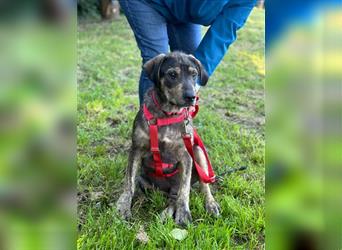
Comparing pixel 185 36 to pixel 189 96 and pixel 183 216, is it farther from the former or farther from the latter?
pixel 183 216

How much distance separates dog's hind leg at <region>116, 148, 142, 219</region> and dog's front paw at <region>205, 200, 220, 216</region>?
2.28 ft

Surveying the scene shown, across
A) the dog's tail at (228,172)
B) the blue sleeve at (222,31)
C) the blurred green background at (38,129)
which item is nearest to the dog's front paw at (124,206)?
the dog's tail at (228,172)

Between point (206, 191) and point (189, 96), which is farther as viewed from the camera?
point (206, 191)

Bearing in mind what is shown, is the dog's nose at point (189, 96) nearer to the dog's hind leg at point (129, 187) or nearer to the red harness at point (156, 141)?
the red harness at point (156, 141)

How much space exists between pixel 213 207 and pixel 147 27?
76.2 inches

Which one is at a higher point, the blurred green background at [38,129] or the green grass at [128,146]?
the blurred green background at [38,129]

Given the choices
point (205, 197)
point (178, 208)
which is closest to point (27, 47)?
point (178, 208)

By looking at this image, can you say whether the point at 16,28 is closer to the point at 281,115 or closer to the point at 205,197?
the point at 281,115

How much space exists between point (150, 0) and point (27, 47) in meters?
3.58

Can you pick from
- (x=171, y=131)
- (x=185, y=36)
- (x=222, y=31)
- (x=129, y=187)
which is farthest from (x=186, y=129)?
(x=185, y=36)

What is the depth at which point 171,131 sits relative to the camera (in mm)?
4242

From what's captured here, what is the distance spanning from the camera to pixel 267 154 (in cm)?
136

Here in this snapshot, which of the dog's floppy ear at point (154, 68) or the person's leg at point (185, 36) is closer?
the dog's floppy ear at point (154, 68)

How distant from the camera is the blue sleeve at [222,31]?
4.59m
